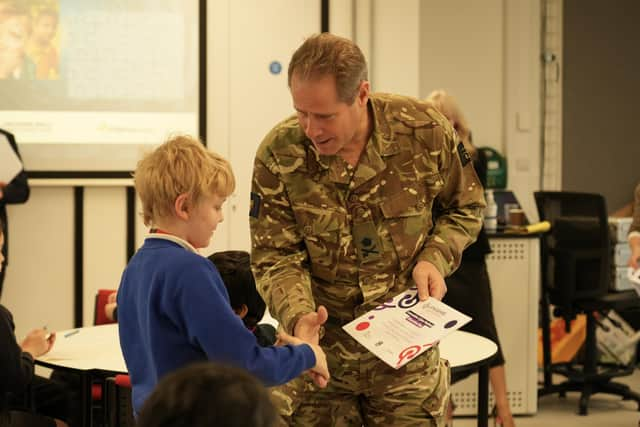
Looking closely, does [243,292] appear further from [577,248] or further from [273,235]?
[577,248]

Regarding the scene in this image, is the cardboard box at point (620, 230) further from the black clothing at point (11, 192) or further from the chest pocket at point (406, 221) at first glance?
the chest pocket at point (406, 221)

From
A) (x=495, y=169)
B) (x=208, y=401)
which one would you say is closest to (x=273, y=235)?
(x=208, y=401)

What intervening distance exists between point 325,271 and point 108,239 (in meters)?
3.73

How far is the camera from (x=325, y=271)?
218 cm

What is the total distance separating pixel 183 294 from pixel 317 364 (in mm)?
328

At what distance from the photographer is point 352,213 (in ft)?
7.14

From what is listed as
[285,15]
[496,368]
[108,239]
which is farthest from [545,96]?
[108,239]

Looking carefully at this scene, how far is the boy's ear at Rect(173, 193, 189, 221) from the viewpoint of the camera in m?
1.98

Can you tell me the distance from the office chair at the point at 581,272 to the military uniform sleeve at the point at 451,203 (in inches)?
129

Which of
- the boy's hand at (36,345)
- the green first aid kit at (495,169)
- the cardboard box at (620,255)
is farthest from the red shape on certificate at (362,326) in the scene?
the green first aid kit at (495,169)

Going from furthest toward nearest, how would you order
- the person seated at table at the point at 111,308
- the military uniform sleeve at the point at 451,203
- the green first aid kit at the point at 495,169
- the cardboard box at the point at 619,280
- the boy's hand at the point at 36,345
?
the green first aid kit at the point at 495,169 → the cardboard box at the point at 619,280 → the person seated at table at the point at 111,308 → the boy's hand at the point at 36,345 → the military uniform sleeve at the point at 451,203

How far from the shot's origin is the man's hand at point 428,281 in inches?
82.7

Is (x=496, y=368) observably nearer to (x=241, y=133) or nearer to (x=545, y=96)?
(x=241, y=133)

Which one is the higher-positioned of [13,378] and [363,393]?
[363,393]
